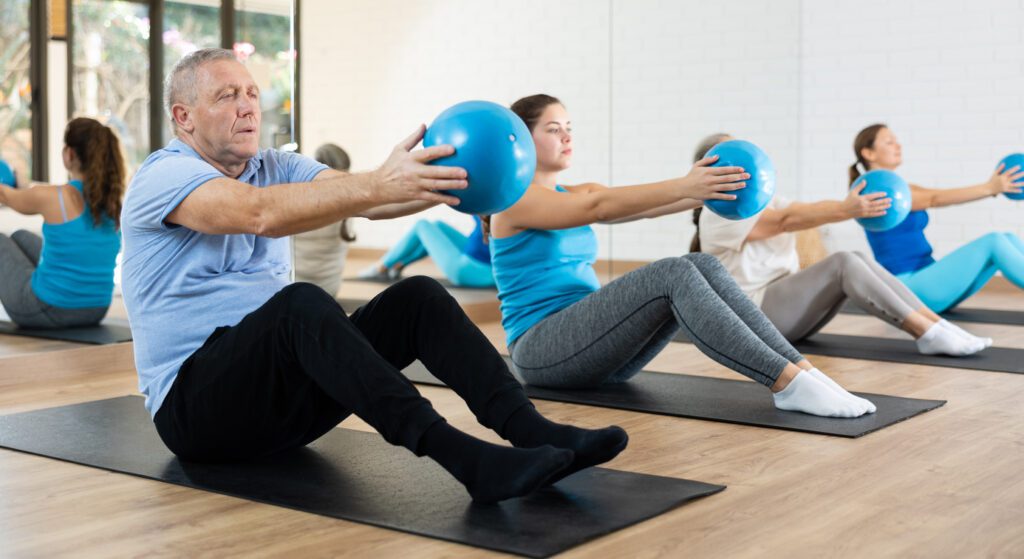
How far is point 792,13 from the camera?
7266 mm

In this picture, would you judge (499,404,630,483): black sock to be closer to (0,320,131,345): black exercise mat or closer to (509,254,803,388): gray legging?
(509,254,803,388): gray legging

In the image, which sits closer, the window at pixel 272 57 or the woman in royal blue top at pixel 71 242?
the woman in royal blue top at pixel 71 242

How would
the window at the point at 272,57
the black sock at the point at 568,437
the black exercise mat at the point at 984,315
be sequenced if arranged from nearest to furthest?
the black sock at the point at 568,437
the window at the point at 272,57
the black exercise mat at the point at 984,315

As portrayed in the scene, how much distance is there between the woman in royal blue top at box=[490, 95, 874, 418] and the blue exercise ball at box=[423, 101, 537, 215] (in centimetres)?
80

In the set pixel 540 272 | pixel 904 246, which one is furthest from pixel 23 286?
pixel 904 246

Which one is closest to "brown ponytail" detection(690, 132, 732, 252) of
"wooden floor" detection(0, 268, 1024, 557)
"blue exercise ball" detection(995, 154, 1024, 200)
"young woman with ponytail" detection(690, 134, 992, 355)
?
"young woman with ponytail" detection(690, 134, 992, 355)

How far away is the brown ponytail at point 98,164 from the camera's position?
392 cm

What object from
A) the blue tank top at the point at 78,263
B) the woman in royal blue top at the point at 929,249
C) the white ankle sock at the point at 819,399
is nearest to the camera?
the white ankle sock at the point at 819,399

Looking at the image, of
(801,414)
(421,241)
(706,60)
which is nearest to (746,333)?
(801,414)

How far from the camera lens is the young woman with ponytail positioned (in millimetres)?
3973

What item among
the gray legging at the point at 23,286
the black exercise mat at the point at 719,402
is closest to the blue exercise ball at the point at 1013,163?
the black exercise mat at the point at 719,402

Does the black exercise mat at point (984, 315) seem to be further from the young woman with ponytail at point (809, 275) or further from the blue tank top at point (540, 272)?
the blue tank top at point (540, 272)

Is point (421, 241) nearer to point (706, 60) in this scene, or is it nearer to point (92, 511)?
point (706, 60)

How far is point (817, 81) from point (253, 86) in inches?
223
